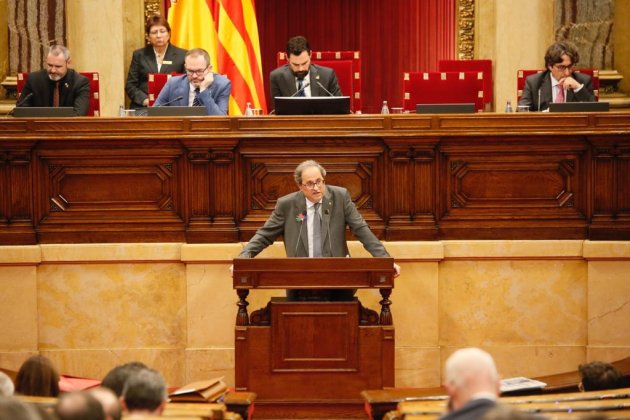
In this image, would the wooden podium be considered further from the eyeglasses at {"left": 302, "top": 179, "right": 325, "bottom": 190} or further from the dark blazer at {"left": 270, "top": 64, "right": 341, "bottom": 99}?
the dark blazer at {"left": 270, "top": 64, "right": 341, "bottom": 99}

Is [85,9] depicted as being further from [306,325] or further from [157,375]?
[157,375]

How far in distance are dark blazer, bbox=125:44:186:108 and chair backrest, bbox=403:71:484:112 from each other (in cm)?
190

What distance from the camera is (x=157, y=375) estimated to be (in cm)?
436

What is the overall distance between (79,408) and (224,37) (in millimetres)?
6896

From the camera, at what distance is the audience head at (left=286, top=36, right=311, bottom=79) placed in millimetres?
8492

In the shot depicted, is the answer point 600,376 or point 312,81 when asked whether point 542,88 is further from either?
point 600,376

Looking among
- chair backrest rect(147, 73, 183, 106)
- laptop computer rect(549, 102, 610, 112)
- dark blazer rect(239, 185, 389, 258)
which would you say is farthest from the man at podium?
chair backrest rect(147, 73, 183, 106)

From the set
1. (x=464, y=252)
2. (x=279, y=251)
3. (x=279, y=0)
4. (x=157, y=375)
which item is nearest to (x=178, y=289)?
(x=279, y=251)

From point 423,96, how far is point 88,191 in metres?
2.56

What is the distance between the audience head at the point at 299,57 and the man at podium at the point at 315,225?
1.57 m

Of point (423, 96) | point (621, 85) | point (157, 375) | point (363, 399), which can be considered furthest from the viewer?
point (621, 85)

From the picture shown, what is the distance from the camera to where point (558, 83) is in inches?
331

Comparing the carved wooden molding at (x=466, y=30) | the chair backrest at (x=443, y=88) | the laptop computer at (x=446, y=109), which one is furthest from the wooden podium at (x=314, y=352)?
the carved wooden molding at (x=466, y=30)

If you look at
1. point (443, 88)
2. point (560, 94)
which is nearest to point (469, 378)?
point (560, 94)
